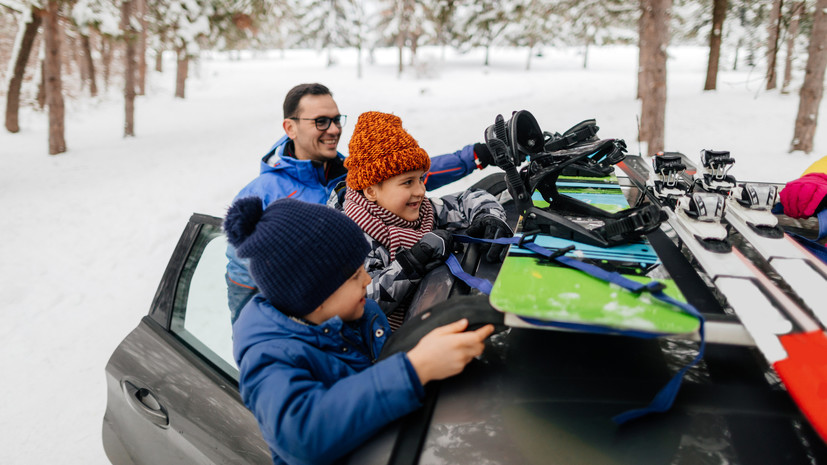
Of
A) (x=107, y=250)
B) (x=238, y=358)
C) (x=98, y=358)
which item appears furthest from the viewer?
(x=107, y=250)

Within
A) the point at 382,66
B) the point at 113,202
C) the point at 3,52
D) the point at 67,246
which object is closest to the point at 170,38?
the point at 3,52

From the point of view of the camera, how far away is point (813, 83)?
8008mm

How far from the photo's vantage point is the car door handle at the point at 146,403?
6.52 feet

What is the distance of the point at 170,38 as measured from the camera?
18.3m

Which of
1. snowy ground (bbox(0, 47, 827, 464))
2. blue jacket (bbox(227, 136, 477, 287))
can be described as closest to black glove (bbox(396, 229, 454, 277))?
blue jacket (bbox(227, 136, 477, 287))

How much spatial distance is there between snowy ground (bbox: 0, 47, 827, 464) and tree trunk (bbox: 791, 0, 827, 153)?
1.06 feet

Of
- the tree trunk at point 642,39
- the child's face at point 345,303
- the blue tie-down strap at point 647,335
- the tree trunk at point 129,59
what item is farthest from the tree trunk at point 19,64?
the tree trunk at point 642,39

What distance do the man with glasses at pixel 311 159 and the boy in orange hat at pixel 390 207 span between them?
2.44ft

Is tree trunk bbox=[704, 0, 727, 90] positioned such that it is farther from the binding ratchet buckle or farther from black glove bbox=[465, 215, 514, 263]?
black glove bbox=[465, 215, 514, 263]

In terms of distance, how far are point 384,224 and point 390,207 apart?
84mm

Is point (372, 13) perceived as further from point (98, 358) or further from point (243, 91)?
point (98, 358)

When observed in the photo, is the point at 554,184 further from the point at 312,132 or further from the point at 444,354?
the point at 312,132

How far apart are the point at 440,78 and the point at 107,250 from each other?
93.6 feet

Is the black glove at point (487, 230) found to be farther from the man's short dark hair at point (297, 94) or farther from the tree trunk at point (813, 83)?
the tree trunk at point (813, 83)
